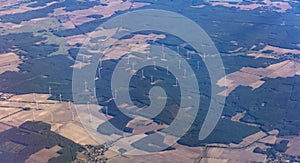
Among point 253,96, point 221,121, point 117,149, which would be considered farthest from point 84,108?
point 253,96

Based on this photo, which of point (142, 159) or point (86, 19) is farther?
point (86, 19)

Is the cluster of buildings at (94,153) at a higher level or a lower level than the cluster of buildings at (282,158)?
higher

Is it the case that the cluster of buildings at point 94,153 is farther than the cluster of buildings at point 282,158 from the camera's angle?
No

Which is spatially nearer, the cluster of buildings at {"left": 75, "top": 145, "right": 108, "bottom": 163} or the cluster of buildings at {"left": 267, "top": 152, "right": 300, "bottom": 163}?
the cluster of buildings at {"left": 75, "top": 145, "right": 108, "bottom": 163}

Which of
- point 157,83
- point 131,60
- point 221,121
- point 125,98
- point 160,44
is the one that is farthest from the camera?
point 160,44

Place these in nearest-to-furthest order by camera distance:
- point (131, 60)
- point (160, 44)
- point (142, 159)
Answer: point (142, 159) → point (131, 60) → point (160, 44)

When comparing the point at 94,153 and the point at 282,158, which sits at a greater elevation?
the point at 94,153

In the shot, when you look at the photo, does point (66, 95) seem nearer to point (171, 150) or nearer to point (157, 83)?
point (157, 83)

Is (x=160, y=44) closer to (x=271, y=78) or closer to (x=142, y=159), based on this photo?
(x=271, y=78)

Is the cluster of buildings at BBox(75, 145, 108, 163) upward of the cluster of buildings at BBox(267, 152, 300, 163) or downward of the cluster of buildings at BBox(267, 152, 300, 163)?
upward
